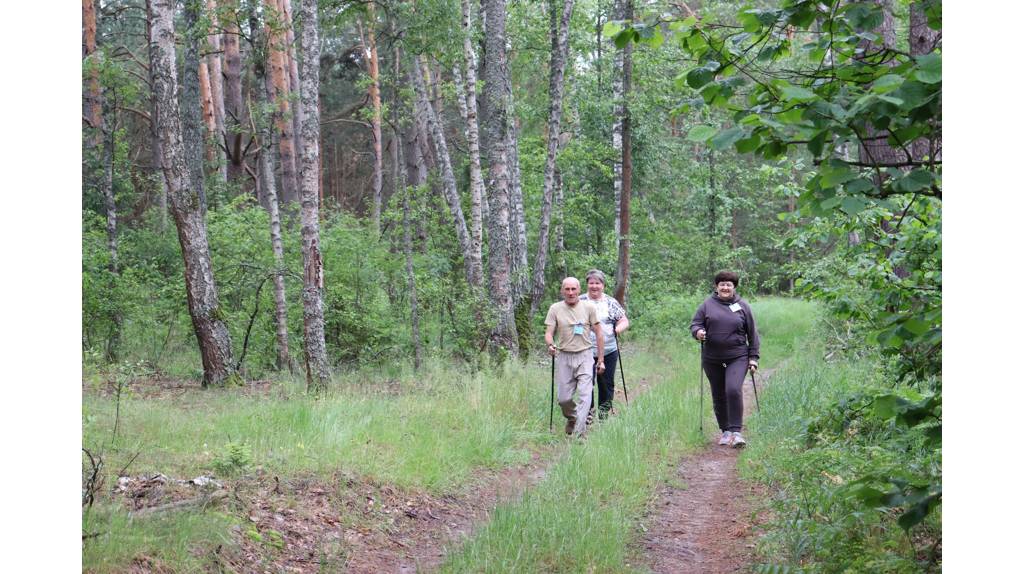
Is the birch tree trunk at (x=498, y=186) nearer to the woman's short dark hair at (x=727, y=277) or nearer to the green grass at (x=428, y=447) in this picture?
the green grass at (x=428, y=447)

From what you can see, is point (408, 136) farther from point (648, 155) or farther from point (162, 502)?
point (162, 502)

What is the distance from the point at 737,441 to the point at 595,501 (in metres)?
3.50

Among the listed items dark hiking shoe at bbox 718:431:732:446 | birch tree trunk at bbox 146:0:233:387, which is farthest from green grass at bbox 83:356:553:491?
dark hiking shoe at bbox 718:431:732:446

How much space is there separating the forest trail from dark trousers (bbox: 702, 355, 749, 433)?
67cm

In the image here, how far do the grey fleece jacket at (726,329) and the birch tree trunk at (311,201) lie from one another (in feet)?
16.4

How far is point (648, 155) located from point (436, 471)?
64.8 feet

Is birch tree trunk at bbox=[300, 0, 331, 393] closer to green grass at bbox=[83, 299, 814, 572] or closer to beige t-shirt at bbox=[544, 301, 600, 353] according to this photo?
green grass at bbox=[83, 299, 814, 572]

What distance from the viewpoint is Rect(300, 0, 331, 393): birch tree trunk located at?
10.8 meters

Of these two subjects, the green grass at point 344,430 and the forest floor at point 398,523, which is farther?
the green grass at point 344,430

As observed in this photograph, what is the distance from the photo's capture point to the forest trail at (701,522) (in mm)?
5703

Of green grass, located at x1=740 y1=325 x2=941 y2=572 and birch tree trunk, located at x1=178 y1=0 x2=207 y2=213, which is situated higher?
birch tree trunk, located at x1=178 y1=0 x2=207 y2=213

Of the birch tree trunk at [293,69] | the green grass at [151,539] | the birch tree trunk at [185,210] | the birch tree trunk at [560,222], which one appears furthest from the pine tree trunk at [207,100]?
the green grass at [151,539]

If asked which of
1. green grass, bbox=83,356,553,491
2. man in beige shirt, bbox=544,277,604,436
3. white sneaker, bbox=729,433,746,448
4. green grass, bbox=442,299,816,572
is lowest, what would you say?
white sneaker, bbox=729,433,746,448

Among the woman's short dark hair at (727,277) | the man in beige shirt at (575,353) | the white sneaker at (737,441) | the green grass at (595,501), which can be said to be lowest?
the white sneaker at (737,441)
